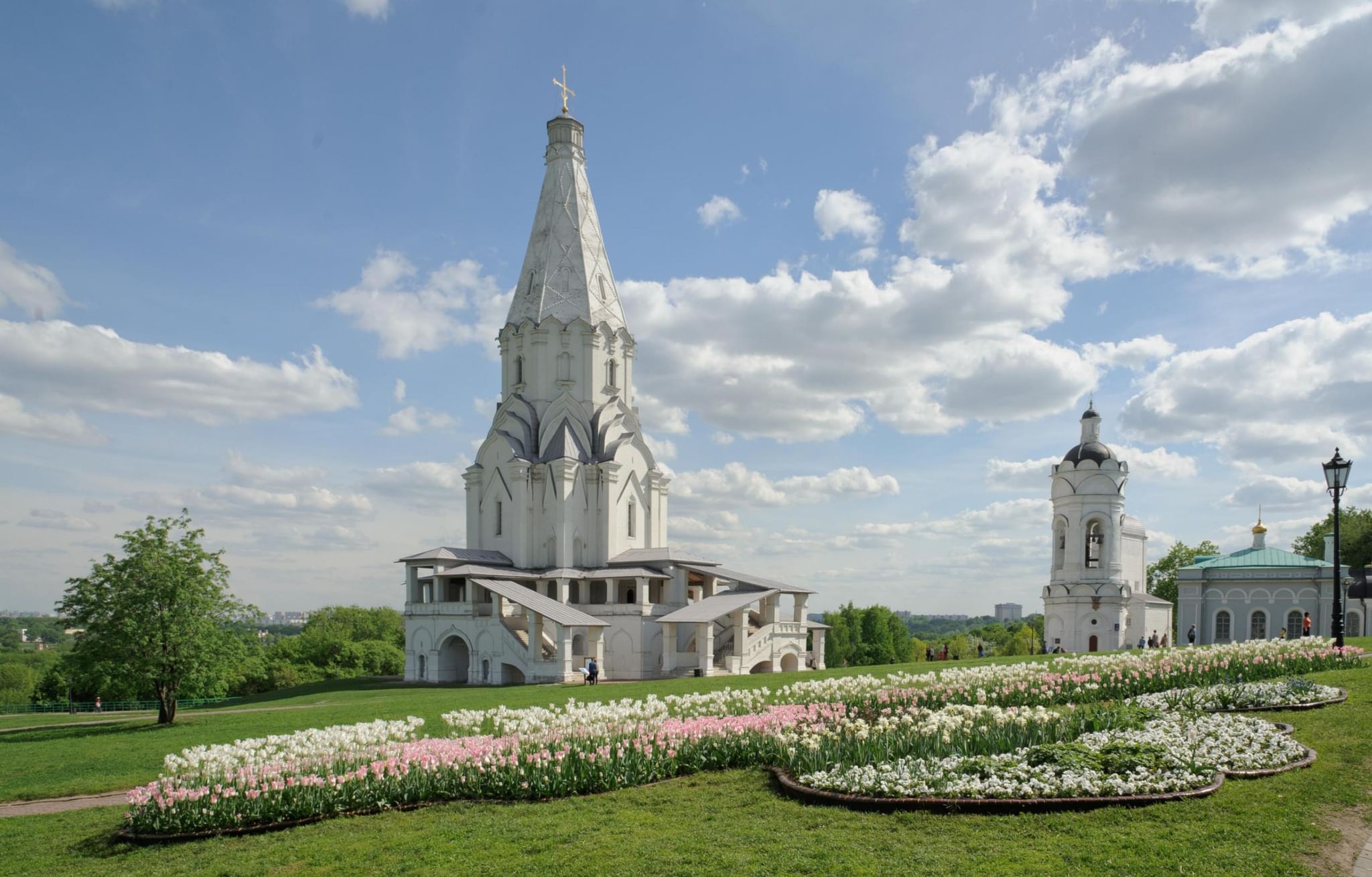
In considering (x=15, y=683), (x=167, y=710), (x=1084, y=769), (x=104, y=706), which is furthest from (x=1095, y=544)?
(x=15, y=683)

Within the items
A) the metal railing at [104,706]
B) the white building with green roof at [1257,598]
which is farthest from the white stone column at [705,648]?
the white building with green roof at [1257,598]

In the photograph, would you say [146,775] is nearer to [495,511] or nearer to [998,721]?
[998,721]

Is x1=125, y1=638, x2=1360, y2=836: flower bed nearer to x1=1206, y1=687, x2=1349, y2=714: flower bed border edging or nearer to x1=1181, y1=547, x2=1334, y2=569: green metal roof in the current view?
x1=1206, y1=687, x2=1349, y2=714: flower bed border edging

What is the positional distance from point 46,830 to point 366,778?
4.33 m

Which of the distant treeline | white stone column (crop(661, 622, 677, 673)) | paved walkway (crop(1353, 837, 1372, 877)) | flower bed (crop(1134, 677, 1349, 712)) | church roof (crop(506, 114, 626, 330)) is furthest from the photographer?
the distant treeline

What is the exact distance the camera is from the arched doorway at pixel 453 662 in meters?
38.3

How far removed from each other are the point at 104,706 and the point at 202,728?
25.5m

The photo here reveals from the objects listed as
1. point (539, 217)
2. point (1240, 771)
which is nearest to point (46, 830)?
point (1240, 771)

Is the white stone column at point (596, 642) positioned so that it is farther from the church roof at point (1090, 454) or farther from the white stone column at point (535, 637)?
the church roof at point (1090, 454)

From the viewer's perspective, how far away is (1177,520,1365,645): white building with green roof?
42.0 m

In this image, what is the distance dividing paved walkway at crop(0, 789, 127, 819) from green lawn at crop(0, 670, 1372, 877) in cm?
167

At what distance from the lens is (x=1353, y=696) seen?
13.7 m

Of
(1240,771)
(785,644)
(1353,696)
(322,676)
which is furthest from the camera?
(322,676)

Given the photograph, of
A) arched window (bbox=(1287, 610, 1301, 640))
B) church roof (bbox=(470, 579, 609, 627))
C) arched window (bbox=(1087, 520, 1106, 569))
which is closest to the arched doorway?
church roof (bbox=(470, 579, 609, 627))
